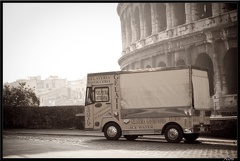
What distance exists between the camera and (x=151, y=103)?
16.2 m

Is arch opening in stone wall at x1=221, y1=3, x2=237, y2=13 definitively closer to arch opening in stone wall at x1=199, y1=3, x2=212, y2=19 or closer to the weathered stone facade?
the weathered stone facade

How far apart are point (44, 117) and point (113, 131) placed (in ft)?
35.4

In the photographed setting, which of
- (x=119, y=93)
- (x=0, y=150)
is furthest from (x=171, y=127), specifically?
(x=0, y=150)

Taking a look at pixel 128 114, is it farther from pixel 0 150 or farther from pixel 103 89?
pixel 0 150

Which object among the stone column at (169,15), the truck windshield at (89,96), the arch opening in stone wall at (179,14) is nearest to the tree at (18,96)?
the stone column at (169,15)

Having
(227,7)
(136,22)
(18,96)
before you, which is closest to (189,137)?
(227,7)

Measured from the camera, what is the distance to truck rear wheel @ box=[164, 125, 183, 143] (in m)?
15.3

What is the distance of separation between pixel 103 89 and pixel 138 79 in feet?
6.25

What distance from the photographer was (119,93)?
55.5 ft

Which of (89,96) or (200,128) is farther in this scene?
(89,96)

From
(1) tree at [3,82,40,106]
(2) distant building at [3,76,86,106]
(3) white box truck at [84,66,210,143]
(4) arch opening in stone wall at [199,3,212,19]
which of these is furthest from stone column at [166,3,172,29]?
(2) distant building at [3,76,86,106]

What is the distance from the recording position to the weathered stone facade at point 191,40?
2729cm

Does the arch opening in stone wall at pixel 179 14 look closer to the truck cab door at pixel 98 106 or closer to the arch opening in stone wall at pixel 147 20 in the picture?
the arch opening in stone wall at pixel 147 20

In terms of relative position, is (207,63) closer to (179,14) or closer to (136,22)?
(179,14)
